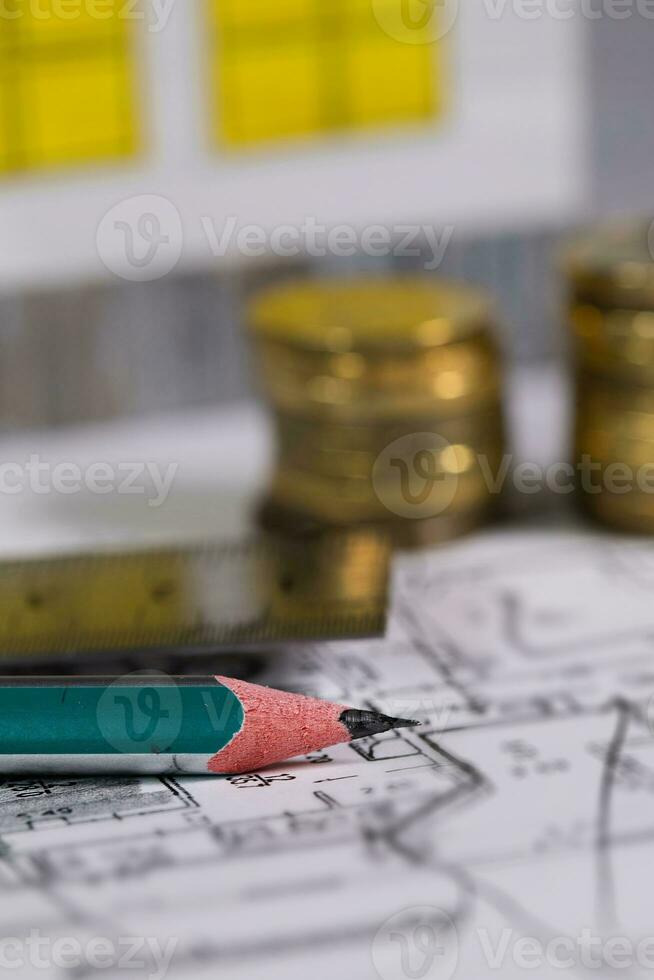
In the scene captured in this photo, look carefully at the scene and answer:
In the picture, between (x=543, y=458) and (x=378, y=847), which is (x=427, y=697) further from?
(x=543, y=458)

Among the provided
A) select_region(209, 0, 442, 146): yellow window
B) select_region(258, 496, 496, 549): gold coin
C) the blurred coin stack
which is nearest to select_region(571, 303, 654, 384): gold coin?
the blurred coin stack

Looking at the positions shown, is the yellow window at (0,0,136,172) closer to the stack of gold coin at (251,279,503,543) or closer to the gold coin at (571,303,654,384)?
the stack of gold coin at (251,279,503,543)

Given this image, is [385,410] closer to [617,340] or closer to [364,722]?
[617,340]

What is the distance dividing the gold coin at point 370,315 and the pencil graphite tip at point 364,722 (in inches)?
11.6

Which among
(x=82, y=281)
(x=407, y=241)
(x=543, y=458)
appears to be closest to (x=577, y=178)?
(x=407, y=241)

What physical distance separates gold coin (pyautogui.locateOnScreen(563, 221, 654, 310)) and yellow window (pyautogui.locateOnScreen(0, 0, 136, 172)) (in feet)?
1.15

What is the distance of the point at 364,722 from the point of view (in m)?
0.54

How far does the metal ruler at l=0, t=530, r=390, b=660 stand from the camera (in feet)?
2.19

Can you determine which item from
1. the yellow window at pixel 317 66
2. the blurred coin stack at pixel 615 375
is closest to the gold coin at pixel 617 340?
the blurred coin stack at pixel 615 375

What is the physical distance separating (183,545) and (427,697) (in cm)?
21

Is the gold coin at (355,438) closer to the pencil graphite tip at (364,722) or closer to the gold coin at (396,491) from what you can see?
the gold coin at (396,491)

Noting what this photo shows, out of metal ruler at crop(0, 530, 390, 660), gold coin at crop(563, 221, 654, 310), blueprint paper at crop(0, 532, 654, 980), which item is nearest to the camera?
blueprint paper at crop(0, 532, 654, 980)

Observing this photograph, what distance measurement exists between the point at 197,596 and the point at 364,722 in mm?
198

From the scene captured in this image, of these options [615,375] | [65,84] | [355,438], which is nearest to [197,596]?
[355,438]
